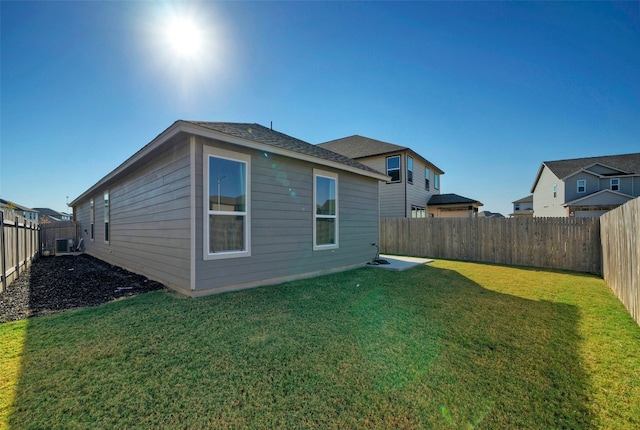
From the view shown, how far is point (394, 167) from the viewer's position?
15047 millimetres

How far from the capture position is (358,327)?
3.38 meters

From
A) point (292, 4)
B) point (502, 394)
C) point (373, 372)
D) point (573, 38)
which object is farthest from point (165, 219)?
point (573, 38)

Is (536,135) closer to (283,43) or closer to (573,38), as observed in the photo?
(573,38)

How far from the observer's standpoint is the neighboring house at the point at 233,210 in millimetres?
4547

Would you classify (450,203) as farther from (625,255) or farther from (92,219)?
(92,219)

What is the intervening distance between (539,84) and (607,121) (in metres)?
6.51

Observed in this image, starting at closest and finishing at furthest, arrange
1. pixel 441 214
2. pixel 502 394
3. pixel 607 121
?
pixel 502 394, pixel 607 121, pixel 441 214

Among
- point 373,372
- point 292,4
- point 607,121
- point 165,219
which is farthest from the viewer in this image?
point 607,121

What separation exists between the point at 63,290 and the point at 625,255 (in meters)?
10.5

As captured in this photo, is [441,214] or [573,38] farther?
[441,214]

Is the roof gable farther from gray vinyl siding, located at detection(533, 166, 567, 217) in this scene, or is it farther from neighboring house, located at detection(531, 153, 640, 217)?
gray vinyl siding, located at detection(533, 166, 567, 217)

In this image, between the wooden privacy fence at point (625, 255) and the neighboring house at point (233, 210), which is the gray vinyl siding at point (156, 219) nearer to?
the neighboring house at point (233, 210)

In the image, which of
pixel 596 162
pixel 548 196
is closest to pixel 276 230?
pixel 548 196

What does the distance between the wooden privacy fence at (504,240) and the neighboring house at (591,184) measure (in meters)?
A: 16.1
